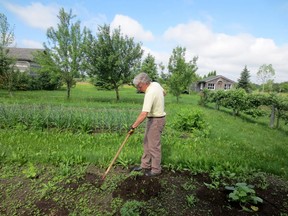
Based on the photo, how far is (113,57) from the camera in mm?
16984

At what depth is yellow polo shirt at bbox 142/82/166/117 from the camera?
3.49m

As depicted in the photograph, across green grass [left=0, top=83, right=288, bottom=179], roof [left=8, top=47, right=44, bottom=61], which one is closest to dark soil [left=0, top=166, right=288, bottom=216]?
green grass [left=0, top=83, right=288, bottom=179]

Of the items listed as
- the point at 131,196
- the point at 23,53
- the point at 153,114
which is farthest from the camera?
the point at 23,53

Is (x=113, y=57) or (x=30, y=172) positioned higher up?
(x=113, y=57)

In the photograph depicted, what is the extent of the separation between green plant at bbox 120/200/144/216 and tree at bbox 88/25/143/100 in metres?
15.1

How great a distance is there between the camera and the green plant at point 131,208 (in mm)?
2613

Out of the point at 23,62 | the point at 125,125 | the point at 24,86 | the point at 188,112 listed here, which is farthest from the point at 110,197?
the point at 23,62

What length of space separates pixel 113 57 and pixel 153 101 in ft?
46.6

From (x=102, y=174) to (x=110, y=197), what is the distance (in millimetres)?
750

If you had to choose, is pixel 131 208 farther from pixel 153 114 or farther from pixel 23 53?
pixel 23 53

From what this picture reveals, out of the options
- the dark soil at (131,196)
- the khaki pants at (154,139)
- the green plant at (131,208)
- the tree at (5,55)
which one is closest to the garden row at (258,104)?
the dark soil at (131,196)

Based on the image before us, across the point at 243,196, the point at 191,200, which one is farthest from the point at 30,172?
the point at 243,196

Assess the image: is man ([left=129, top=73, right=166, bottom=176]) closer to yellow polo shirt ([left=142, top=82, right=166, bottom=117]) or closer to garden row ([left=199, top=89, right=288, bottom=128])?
yellow polo shirt ([left=142, top=82, right=166, bottom=117])

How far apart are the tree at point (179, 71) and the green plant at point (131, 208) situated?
676 inches
